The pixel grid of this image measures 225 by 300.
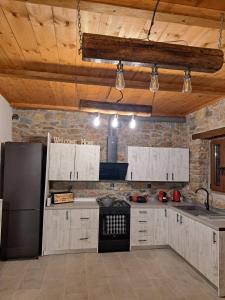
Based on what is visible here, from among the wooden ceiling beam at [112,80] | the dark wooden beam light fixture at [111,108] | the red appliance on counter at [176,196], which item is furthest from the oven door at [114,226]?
the wooden ceiling beam at [112,80]

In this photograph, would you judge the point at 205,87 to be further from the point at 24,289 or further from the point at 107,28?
the point at 24,289

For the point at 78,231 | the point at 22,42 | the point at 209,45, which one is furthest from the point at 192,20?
the point at 78,231

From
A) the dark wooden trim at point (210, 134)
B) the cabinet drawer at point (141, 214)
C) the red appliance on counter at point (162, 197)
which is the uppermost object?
the dark wooden trim at point (210, 134)

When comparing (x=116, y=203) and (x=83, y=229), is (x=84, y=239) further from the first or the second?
(x=116, y=203)

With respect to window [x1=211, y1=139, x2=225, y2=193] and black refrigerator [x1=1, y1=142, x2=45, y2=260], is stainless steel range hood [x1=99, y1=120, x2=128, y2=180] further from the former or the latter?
window [x1=211, y1=139, x2=225, y2=193]

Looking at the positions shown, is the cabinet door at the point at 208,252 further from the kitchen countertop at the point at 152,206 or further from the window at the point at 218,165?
the window at the point at 218,165

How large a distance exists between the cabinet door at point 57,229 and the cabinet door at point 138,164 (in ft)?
4.82

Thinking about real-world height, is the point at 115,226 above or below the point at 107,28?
below

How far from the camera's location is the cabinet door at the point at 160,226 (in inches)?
166

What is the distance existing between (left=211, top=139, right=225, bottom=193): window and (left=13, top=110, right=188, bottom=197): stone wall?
801mm

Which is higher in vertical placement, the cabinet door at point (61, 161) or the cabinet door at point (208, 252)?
the cabinet door at point (61, 161)

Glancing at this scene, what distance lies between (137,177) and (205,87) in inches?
85.2

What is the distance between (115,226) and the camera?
13.4 feet

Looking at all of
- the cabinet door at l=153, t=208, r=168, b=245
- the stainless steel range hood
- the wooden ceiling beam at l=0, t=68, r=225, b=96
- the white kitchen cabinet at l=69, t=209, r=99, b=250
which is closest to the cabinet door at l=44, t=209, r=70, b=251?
the white kitchen cabinet at l=69, t=209, r=99, b=250
